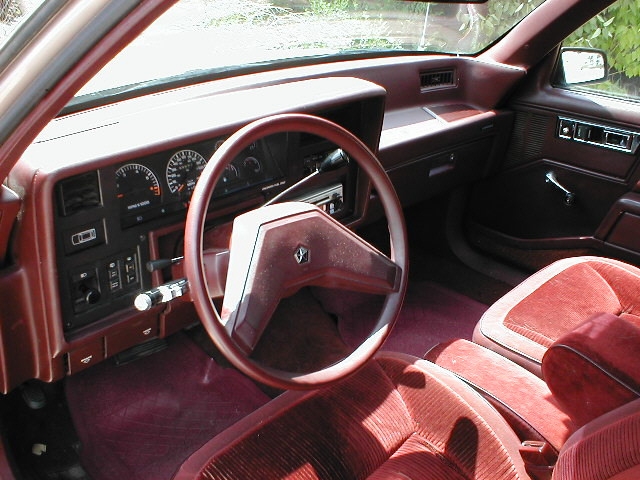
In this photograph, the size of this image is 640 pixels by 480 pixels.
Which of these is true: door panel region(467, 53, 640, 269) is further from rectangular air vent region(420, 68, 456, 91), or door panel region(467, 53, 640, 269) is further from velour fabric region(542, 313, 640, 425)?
velour fabric region(542, 313, 640, 425)

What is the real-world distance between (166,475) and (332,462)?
84 cm

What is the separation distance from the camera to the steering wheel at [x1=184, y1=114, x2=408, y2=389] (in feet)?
4.01

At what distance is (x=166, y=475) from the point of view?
6.86 feet

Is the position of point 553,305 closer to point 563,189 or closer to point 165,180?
point 563,189

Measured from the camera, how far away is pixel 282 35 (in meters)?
2.22

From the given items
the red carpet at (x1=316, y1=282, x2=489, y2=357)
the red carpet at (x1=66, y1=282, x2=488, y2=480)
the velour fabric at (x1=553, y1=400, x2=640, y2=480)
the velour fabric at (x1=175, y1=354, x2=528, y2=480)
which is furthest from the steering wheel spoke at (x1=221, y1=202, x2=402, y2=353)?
the red carpet at (x1=316, y1=282, x2=489, y2=357)

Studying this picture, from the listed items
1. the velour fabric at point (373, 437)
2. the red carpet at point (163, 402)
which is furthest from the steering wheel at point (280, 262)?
the red carpet at point (163, 402)

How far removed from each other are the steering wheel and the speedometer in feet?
1.10

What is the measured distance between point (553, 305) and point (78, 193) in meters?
1.44

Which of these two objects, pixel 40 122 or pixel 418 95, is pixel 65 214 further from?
pixel 418 95

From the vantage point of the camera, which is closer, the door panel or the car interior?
the car interior

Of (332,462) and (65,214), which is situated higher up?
(65,214)

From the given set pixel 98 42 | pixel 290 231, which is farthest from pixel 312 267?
pixel 98 42

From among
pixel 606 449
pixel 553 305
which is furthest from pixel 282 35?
pixel 606 449
